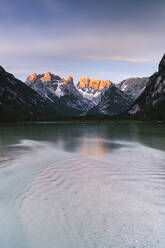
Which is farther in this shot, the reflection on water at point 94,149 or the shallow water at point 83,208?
the reflection on water at point 94,149

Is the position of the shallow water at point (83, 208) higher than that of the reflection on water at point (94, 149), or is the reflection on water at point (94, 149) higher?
the shallow water at point (83, 208)

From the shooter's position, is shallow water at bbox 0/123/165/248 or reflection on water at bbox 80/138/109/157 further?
reflection on water at bbox 80/138/109/157

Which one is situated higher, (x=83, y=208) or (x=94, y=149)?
(x=83, y=208)

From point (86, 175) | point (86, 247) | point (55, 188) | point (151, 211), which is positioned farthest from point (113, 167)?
point (86, 247)

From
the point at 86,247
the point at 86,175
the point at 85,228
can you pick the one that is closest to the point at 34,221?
the point at 85,228

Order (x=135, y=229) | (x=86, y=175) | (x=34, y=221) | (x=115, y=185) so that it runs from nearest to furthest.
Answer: (x=135, y=229), (x=34, y=221), (x=115, y=185), (x=86, y=175)

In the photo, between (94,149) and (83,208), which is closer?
(83,208)

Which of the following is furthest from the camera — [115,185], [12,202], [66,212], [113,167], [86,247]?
[113,167]

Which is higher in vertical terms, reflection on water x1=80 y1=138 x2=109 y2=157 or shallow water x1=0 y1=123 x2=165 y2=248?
shallow water x1=0 y1=123 x2=165 y2=248

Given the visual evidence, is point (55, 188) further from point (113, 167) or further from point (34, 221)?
point (113, 167)

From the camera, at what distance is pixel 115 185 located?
580 inches

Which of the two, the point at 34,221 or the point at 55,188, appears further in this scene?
the point at 55,188

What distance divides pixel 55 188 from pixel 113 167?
7415 millimetres

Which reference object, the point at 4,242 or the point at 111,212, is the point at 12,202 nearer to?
the point at 4,242
